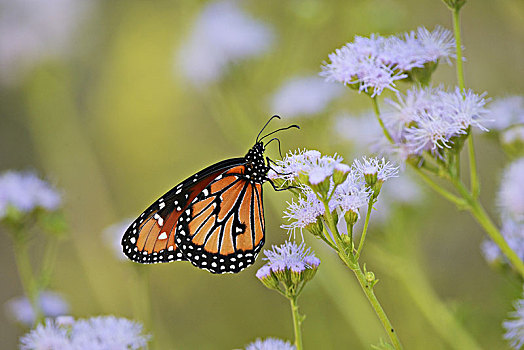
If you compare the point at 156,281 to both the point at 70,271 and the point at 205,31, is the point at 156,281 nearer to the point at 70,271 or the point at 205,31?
the point at 70,271

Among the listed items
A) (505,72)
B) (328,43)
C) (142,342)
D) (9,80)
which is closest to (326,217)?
(142,342)

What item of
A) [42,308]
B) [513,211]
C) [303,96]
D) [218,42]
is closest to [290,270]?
[513,211]

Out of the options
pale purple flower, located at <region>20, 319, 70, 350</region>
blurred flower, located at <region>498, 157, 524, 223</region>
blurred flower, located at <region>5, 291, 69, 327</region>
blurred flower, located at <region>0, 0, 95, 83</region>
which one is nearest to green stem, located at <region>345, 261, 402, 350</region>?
blurred flower, located at <region>498, 157, 524, 223</region>

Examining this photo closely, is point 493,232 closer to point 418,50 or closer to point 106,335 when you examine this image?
point 418,50

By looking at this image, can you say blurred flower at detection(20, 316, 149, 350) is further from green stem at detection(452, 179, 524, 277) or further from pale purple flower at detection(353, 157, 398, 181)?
green stem at detection(452, 179, 524, 277)

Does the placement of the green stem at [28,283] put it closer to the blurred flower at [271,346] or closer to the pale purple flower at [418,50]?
the blurred flower at [271,346]

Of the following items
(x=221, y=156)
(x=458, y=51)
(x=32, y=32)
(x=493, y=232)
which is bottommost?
(x=493, y=232)

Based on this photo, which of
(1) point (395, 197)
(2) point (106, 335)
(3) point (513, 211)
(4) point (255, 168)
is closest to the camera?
(2) point (106, 335)
